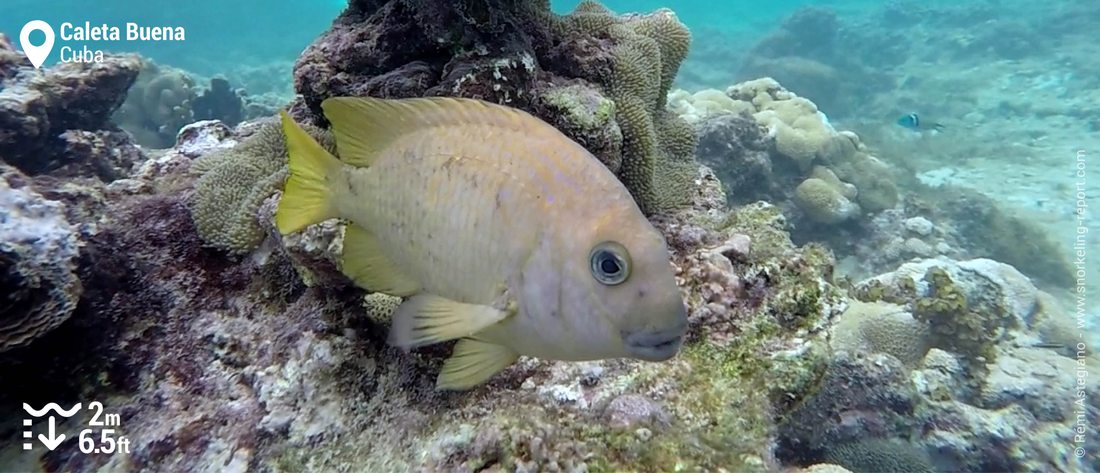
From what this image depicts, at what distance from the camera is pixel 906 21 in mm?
33938

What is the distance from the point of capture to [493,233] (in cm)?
171

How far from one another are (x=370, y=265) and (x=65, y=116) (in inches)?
264

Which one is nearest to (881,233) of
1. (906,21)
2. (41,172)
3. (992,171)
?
(992,171)

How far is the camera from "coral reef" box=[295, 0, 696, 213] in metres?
3.45

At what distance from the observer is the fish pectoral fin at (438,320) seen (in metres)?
1.61

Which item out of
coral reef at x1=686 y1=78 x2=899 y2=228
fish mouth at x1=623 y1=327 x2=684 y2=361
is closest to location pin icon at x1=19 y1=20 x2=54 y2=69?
fish mouth at x1=623 y1=327 x2=684 y2=361

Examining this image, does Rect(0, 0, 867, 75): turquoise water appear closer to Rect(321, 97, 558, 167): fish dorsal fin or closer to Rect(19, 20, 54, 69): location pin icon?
Rect(19, 20, 54, 69): location pin icon

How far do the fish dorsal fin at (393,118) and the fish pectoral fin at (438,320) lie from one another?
56 centimetres

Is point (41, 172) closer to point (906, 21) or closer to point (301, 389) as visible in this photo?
point (301, 389)

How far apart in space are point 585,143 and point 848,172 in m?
10.6

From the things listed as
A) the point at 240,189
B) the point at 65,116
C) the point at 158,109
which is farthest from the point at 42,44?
the point at 158,109

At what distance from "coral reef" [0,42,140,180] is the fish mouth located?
672 centimetres

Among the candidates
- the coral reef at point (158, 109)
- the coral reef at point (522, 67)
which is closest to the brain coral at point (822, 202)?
the coral reef at point (522, 67)
